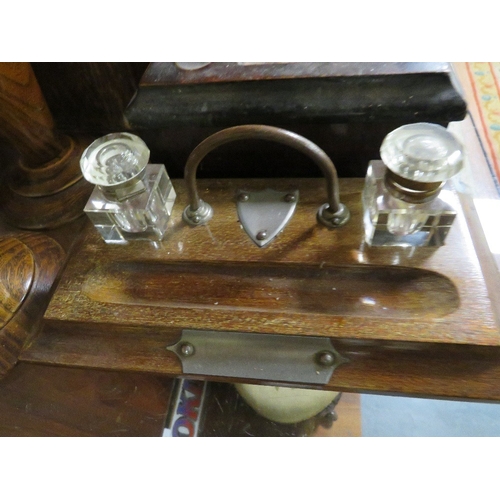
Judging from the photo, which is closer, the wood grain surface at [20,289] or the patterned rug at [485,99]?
the wood grain surface at [20,289]

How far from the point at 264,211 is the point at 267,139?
0.43ft

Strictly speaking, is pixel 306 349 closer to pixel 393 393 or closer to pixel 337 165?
pixel 393 393

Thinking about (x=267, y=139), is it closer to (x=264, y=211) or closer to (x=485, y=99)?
(x=264, y=211)

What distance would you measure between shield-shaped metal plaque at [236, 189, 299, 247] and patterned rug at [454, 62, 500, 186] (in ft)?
1.71

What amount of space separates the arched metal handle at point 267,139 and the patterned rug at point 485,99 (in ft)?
1.62

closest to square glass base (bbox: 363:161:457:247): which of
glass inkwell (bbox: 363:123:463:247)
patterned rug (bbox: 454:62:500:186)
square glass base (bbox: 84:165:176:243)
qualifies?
glass inkwell (bbox: 363:123:463:247)

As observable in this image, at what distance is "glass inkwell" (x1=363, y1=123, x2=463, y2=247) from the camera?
441 millimetres

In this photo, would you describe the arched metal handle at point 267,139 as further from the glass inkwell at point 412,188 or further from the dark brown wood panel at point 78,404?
the dark brown wood panel at point 78,404

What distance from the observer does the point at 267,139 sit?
46 cm

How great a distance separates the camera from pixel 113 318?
53cm

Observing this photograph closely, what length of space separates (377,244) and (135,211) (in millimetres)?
318

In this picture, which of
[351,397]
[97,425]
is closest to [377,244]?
[351,397]

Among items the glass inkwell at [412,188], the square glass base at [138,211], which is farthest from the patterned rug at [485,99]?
the square glass base at [138,211]

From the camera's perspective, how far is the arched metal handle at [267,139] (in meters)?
0.46
